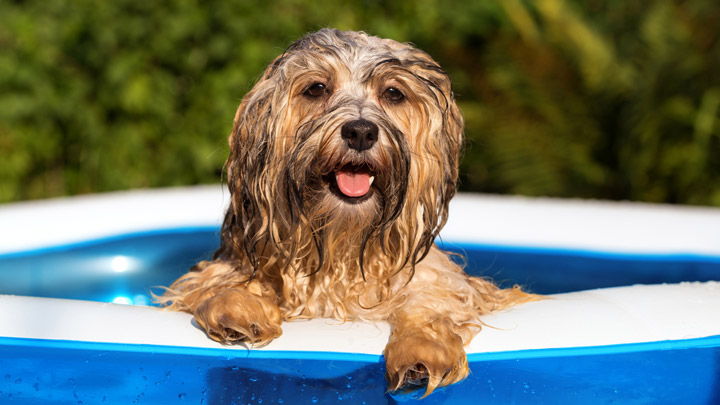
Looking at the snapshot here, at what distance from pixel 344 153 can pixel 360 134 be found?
0.31 ft

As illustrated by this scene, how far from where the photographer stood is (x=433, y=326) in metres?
2.88

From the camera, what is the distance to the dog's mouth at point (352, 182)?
3.02 m

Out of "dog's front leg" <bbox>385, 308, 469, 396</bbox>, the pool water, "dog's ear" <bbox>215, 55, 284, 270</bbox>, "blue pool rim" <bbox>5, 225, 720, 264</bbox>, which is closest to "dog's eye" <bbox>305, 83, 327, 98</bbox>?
"dog's ear" <bbox>215, 55, 284, 270</bbox>

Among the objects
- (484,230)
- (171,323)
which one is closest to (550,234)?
(484,230)

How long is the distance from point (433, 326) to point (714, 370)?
43.6 inches

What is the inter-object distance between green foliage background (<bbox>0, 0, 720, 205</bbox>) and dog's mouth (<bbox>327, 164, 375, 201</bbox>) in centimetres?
474

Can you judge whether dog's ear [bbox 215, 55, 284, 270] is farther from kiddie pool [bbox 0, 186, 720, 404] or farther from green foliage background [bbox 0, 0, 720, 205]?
green foliage background [bbox 0, 0, 720, 205]

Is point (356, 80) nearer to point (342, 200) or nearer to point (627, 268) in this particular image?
point (342, 200)

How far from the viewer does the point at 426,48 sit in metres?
8.32

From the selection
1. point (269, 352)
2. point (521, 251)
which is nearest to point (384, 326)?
point (269, 352)

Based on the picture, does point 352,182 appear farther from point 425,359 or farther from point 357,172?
point 425,359

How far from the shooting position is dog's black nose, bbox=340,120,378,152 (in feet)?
9.33

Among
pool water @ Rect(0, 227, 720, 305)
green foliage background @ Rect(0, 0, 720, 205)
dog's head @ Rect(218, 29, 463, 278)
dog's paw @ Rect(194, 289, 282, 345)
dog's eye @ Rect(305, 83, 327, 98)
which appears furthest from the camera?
green foliage background @ Rect(0, 0, 720, 205)

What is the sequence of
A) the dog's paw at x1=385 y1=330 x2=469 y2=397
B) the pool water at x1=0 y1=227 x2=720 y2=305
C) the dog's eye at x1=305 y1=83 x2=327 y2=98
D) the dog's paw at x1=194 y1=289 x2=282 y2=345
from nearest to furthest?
the dog's paw at x1=385 y1=330 x2=469 y2=397
the dog's paw at x1=194 y1=289 x2=282 y2=345
the dog's eye at x1=305 y1=83 x2=327 y2=98
the pool water at x1=0 y1=227 x2=720 y2=305
